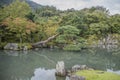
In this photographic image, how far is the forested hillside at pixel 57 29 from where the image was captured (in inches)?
1085

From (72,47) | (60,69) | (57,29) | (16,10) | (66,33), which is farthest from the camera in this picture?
(16,10)

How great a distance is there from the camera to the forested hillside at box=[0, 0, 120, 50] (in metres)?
27.6

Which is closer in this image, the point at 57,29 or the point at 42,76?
the point at 42,76

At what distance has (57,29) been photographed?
30.4m

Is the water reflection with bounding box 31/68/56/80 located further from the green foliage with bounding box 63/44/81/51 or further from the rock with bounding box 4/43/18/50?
the green foliage with bounding box 63/44/81/51

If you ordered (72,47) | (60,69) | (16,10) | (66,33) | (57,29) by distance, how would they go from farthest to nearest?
(16,10)
(57,29)
(66,33)
(72,47)
(60,69)

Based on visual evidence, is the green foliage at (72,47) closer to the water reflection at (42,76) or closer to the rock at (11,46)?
the rock at (11,46)

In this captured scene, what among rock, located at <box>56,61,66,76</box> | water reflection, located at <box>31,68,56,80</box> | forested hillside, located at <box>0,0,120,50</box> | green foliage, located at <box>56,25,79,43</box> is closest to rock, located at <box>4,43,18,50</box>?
forested hillside, located at <box>0,0,120,50</box>

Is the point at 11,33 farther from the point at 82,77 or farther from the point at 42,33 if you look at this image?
the point at 82,77

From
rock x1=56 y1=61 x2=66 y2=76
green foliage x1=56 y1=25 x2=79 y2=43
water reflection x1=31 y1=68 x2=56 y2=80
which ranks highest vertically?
green foliage x1=56 y1=25 x2=79 y2=43

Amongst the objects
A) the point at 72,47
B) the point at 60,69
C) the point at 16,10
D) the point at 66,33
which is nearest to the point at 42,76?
the point at 60,69

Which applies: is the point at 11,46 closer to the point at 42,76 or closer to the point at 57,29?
the point at 57,29

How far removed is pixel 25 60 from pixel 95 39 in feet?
50.0

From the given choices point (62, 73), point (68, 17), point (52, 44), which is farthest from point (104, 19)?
point (62, 73)
